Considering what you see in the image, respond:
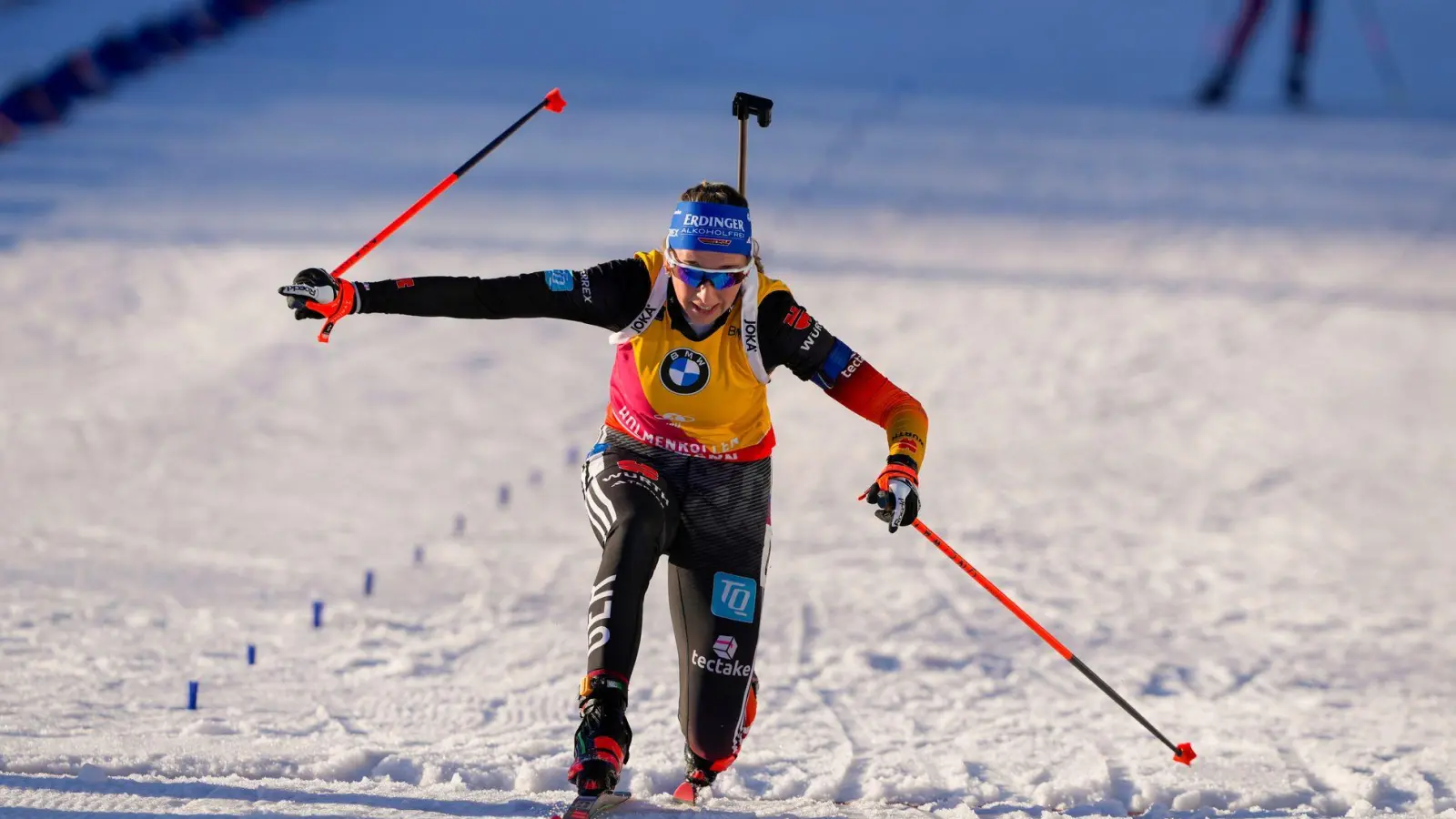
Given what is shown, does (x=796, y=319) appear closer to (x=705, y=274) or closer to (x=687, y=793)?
(x=705, y=274)

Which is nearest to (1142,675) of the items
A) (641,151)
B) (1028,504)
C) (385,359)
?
(1028,504)

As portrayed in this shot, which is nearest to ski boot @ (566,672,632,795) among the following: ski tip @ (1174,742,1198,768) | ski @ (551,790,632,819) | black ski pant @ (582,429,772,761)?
ski @ (551,790,632,819)

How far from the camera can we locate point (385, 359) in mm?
9508

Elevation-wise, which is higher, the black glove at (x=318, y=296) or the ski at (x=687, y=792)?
the black glove at (x=318, y=296)

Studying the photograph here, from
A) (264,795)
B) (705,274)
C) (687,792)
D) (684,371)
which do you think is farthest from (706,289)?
(264,795)

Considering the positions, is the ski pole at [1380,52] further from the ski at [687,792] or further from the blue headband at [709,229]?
the ski at [687,792]

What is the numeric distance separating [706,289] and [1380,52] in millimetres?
16253

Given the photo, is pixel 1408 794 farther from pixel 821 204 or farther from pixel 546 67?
pixel 546 67

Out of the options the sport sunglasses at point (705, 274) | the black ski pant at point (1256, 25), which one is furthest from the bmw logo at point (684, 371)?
the black ski pant at point (1256, 25)

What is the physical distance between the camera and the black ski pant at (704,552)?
14.4ft

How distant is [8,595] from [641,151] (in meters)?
8.39

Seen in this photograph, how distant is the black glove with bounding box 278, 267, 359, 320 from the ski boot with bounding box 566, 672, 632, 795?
3.83 ft

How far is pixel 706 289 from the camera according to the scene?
4254 millimetres

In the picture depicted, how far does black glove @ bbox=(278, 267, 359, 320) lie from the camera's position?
13.1 feet
